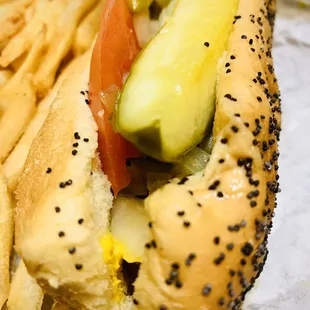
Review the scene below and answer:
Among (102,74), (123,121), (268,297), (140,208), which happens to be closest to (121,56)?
(102,74)

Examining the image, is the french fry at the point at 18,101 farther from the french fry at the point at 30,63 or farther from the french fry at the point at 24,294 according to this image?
the french fry at the point at 24,294

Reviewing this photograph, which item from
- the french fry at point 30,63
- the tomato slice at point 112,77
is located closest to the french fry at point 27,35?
the french fry at point 30,63

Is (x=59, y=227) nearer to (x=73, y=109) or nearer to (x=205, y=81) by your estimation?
(x=73, y=109)

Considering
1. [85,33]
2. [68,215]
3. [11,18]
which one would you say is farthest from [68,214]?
[11,18]

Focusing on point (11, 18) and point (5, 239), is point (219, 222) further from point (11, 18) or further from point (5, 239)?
point (11, 18)

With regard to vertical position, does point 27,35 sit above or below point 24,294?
above

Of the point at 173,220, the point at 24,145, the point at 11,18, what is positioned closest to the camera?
the point at 173,220
